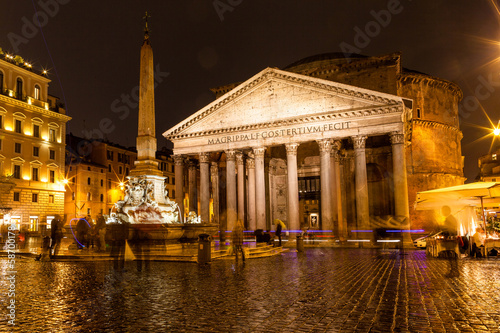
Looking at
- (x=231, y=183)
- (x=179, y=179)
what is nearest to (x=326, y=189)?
(x=231, y=183)

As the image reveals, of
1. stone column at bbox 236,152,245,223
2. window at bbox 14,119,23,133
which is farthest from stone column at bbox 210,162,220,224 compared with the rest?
window at bbox 14,119,23,133

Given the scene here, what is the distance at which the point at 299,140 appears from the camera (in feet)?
94.4

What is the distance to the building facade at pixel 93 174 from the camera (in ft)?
156

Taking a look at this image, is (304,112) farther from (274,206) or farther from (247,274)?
(247,274)

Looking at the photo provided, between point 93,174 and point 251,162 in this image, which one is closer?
point 251,162

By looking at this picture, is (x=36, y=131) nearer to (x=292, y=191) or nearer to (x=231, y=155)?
(x=231, y=155)

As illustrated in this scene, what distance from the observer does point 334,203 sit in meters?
27.6

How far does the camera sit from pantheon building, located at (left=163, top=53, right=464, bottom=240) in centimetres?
2694

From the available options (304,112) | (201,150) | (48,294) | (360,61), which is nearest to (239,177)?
(201,150)

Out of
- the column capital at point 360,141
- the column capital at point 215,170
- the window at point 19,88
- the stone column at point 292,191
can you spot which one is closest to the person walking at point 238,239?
the stone column at point 292,191

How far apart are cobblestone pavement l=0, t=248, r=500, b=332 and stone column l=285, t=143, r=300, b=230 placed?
1711cm

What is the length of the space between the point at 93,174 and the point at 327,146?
33530 millimetres

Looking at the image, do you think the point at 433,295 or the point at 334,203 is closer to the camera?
the point at 433,295

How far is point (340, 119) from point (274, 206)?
13351 millimetres
